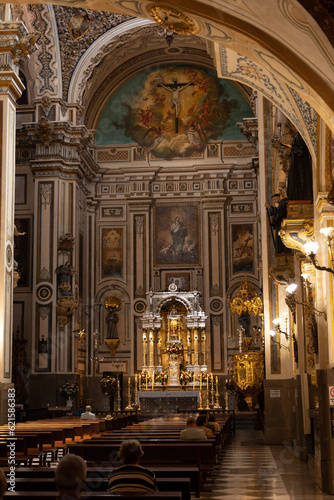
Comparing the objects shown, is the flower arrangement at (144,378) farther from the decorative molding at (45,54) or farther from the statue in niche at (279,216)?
the statue in niche at (279,216)

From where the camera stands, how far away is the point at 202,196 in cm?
3072

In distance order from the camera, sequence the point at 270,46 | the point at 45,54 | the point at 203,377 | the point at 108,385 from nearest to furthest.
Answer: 1. the point at 270,46
2. the point at 108,385
3. the point at 203,377
4. the point at 45,54

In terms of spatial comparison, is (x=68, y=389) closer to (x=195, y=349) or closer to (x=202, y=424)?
(x=195, y=349)

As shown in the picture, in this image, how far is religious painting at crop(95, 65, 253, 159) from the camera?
31.7 metres

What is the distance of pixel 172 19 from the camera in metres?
8.71

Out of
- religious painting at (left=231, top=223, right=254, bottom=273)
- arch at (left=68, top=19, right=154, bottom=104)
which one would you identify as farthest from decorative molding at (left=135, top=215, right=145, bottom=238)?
arch at (left=68, top=19, right=154, bottom=104)

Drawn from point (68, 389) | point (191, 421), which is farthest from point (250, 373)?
point (191, 421)

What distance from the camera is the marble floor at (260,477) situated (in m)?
10.0

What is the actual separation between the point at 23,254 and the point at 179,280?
6663 mm

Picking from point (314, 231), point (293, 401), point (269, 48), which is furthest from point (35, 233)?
point (269, 48)

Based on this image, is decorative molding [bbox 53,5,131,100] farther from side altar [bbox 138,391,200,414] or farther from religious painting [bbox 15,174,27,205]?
side altar [bbox 138,391,200,414]

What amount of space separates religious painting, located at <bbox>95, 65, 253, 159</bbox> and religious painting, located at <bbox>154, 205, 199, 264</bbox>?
2616 millimetres

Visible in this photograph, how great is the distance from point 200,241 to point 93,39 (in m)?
9.36

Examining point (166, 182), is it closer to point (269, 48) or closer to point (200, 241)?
point (200, 241)
